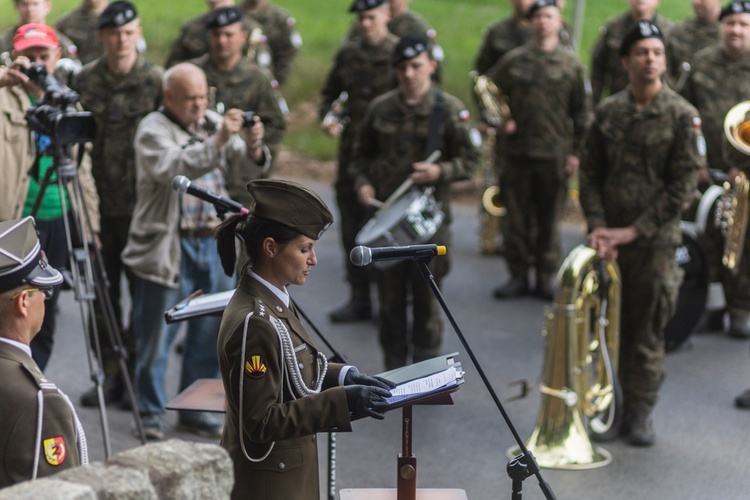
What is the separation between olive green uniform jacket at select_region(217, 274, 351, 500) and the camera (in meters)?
3.60

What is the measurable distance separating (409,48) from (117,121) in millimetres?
1797

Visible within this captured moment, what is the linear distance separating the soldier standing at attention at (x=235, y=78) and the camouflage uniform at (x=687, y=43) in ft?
12.6

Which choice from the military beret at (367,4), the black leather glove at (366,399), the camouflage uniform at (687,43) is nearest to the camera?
the black leather glove at (366,399)

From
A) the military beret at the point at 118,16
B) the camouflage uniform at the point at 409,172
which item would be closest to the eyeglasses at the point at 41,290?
the military beret at the point at 118,16

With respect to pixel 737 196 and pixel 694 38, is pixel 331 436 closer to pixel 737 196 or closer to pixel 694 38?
pixel 737 196

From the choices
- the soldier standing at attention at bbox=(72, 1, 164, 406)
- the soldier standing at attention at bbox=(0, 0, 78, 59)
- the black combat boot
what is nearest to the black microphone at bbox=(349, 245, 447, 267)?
the black combat boot

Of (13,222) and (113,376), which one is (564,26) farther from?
(13,222)

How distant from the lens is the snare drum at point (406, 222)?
685cm

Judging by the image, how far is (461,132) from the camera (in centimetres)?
737

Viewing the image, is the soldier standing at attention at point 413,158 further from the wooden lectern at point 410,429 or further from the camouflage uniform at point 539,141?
the wooden lectern at point 410,429

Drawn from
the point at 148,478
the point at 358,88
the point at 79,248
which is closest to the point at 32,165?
the point at 79,248

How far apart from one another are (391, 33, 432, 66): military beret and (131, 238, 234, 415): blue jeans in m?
1.70

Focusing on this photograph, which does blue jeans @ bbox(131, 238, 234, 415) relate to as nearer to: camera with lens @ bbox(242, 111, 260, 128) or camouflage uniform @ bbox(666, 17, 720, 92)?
camera with lens @ bbox(242, 111, 260, 128)

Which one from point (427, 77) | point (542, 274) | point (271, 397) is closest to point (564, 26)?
point (542, 274)
